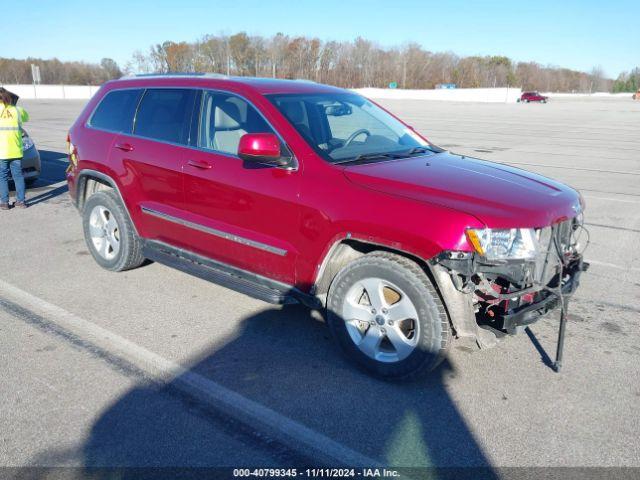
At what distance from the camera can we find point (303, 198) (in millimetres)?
3814

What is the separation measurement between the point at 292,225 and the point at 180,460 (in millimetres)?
1685

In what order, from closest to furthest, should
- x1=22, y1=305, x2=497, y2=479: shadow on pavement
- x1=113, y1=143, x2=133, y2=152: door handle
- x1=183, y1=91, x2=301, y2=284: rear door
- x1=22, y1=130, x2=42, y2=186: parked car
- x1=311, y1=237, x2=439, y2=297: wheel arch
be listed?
x1=22, y1=305, x2=497, y2=479: shadow on pavement, x1=311, y1=237, x2=439, y2=297: wheel arch, x1=183, y1=91, x2=301, y2=284: rear door, x1=113, y1=143, x2=133, y2=152: door handle, x1=22, y1=130, x2=42, y2=186: parked car

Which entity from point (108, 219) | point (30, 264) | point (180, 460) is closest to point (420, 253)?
point (180, 460)

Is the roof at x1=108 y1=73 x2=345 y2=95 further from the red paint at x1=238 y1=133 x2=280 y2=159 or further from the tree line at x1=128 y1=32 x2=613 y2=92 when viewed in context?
the tree line at x1=128 y1=32 x2=613 y2=92

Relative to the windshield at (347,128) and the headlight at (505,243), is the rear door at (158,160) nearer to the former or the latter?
the windshield at (347,128)

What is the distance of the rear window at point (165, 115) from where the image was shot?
4707mm

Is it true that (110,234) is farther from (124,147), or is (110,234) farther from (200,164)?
(200,164)

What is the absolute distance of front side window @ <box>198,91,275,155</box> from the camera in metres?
4.33

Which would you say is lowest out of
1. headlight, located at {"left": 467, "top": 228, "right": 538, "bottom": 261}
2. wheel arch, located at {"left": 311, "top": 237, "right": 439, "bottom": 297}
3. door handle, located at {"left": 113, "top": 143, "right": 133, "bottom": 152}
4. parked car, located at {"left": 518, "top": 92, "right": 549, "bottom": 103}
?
parked car, located at {"left": 518, "top": 92, "right": 549, "bottom": 103}

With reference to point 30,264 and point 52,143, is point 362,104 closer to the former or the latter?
point 30,264

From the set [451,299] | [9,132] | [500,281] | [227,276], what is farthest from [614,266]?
[9,132]

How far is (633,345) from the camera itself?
418 centimetres

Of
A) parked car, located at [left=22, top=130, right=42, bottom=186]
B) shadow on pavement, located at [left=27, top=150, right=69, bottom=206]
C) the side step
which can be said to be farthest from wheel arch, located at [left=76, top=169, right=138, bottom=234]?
parked car, located at [left=22, top=130, right=42, bottom=186]

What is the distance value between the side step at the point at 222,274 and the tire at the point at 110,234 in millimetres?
243
